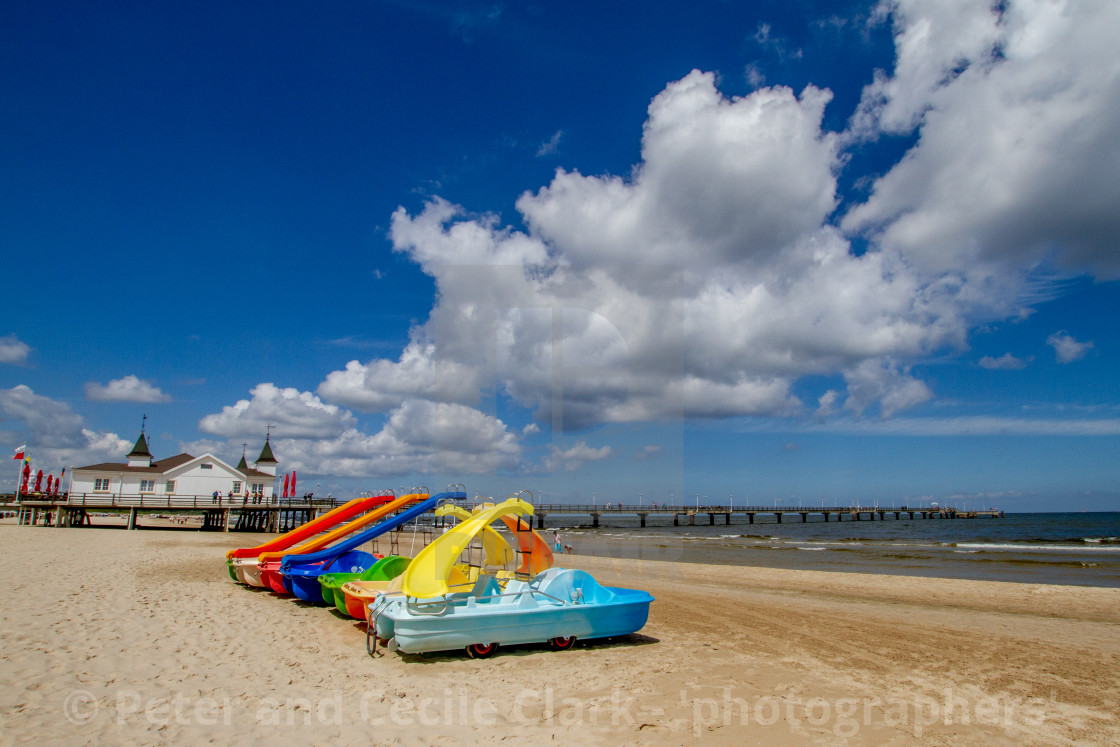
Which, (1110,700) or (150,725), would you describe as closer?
(150,725)

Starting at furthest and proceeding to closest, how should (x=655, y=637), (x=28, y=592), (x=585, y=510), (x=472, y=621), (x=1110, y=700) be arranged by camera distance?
(x=585, y=510) → (x=28, y=592) → (x=655, y=637) → (x=472, y=621) → (x=1110, y=700)

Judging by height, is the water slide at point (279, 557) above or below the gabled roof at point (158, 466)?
below

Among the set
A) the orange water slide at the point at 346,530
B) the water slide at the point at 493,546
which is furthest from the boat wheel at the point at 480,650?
the orange water slide at the point at 346,530

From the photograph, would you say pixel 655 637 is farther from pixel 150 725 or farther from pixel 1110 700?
pixel 150 725

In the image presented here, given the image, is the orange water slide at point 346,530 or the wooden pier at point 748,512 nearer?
the orange water slide at point 346,530

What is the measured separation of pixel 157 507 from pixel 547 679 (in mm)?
38069

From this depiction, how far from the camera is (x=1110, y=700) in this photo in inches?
300

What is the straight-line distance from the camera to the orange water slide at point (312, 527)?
15.9m

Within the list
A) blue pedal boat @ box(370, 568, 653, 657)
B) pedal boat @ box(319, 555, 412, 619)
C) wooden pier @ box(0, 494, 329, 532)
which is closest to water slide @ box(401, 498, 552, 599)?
blue pedal boat @ box(370, 568, 653, 657)

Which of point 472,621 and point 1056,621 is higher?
point 472,621

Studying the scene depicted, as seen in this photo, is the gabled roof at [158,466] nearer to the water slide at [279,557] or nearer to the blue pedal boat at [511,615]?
the water slide at [279,557]

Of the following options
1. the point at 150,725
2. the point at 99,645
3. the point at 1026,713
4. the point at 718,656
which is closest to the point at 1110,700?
the point at 1026,713

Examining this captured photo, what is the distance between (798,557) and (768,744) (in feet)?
97.3

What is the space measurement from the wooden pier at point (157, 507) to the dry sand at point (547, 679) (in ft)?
87.9
